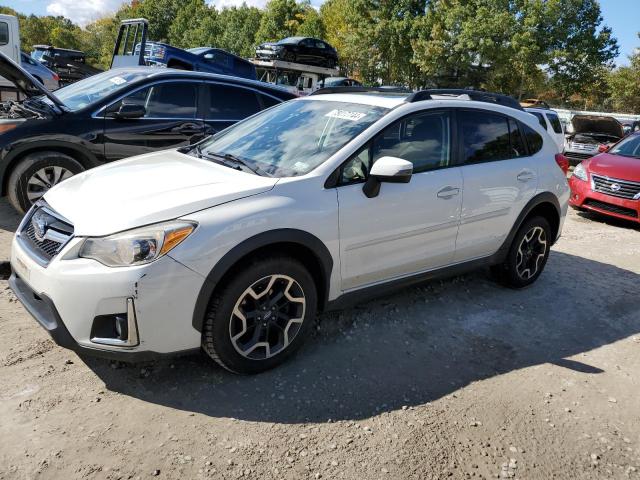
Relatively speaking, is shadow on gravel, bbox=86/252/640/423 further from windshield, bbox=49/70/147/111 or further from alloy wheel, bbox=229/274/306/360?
windshield, bbox=49/70/147/111

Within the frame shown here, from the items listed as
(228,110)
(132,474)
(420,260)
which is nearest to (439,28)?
(228,110)

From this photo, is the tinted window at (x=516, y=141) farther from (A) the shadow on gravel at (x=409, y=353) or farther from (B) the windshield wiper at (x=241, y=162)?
(B) the windshield wiper at (x=241, y=162)

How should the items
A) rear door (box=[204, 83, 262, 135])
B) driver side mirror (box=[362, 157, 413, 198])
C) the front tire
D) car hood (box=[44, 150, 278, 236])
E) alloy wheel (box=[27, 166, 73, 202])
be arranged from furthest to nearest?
rear door (box=[204, 83, 262, 135]) < alloy wheel (box=[27, 166, 73, 202]) < driver side mirror (box=[362, 157, 413, 198]) < the front tire < car hood (box=[44, 150, 278, 236])

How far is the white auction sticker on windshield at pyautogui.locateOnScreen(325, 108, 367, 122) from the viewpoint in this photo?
3.63 meters

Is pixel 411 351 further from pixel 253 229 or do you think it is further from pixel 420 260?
pixel 253 229

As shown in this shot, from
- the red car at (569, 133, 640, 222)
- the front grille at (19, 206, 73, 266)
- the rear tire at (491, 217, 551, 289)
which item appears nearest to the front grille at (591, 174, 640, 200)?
the red car at (569, 133, 640, 222)

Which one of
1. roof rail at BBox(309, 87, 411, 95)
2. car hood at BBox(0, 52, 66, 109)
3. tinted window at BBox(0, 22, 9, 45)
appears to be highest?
tinted window at BBox(0, 22, 9, 45)

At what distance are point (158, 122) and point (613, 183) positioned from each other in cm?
677

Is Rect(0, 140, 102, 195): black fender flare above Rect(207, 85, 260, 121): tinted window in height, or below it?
below

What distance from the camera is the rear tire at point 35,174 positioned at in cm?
527

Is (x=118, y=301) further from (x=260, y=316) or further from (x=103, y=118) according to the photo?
(x=103, y=118)

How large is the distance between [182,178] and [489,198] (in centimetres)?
244

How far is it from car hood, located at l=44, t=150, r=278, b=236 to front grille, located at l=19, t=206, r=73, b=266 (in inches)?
2.5

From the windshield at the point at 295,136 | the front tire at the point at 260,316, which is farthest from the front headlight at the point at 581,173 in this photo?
the front tire at the point at 260,316
